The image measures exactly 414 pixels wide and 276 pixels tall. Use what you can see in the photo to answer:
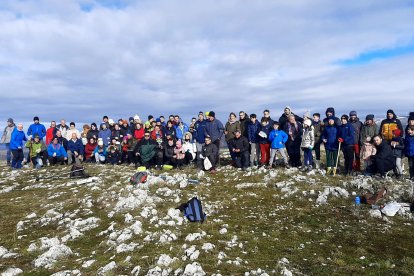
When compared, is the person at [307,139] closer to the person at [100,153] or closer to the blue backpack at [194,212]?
the blue backpack at [194,212]

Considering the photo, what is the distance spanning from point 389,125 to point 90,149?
19273mm

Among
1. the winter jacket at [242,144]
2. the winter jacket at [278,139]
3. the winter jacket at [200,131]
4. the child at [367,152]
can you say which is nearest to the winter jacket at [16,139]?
the winter jacket at [200,131]

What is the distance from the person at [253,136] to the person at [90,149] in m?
11.7

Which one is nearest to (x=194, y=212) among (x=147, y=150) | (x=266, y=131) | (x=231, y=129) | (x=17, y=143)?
(x=266, y=131)

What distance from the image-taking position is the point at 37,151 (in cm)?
2397

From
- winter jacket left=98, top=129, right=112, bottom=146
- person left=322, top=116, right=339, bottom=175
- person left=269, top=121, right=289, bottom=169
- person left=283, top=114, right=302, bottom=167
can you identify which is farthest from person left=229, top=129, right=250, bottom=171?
winter jacket left=98, top=129, right=112, bottom=146

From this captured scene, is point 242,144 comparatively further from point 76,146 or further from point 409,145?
point 76,146

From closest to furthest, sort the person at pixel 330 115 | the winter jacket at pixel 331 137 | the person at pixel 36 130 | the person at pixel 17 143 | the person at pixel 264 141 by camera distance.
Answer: the winter jacket at pixel 331 137 < the person at pixel 330 115 < the person at pixel 264 141 < the person at pixel 17 143 < the person at pixel 36 130

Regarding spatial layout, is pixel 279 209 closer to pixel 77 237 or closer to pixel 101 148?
pixel 77 237

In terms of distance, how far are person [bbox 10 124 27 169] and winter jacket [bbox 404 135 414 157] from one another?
22.7m

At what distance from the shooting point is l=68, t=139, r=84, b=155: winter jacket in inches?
976

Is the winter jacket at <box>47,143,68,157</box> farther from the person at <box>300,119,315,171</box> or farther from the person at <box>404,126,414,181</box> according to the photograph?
the person at <box>404,126,414,181</box>

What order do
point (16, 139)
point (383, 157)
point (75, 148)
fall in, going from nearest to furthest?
point (383, 157) → point (16, 139) → point (75, 148)

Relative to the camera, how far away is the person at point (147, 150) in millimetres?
21141
